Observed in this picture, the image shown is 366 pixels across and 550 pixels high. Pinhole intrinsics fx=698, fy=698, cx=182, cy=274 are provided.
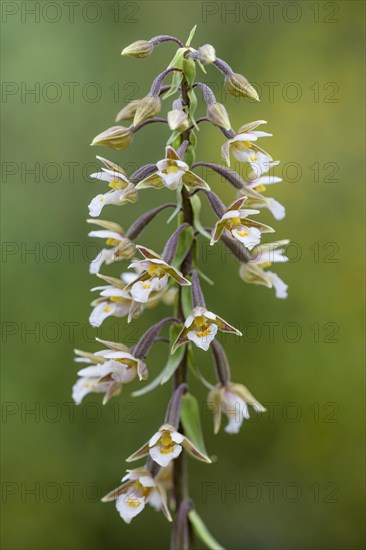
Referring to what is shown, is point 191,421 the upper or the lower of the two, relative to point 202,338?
lower

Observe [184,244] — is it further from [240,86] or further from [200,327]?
[240,86]

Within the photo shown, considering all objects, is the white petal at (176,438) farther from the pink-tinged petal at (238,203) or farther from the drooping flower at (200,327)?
the pink-tinged petal at (238,203)

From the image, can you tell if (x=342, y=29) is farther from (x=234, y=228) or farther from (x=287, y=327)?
(x=234, y=228)

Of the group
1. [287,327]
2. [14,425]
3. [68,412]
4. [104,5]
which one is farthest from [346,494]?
[104,5]

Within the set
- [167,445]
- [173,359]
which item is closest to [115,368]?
[173,359]

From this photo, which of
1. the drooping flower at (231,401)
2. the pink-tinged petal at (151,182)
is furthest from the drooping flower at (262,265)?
the pink-tinged petal at (151,182)
